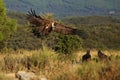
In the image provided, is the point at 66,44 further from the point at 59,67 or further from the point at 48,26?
the point at 48,26

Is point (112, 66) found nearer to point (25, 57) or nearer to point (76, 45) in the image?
point (25, 57)

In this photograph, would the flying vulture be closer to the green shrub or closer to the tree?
the green shrub

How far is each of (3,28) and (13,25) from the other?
70.0 inches

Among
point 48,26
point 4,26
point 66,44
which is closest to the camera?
point 48,26

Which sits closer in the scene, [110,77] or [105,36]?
[110,77]

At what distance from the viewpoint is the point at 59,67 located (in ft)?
36.1

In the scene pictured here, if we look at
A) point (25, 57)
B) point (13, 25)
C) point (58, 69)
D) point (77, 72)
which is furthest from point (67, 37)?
point (13, 25)

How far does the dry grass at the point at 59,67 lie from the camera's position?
9359 millimetres

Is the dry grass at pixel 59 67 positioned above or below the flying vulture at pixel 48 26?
below

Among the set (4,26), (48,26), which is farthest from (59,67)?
(4,26)

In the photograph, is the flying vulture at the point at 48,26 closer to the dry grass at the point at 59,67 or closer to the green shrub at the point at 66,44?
the dry grass at the point at 59,67

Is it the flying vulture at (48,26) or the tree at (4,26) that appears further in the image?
the tree at (4,26)

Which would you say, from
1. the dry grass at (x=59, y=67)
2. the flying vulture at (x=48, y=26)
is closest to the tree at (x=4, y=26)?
the dry grass at (x=59, y=67)

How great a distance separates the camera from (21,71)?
1084 centimetres
